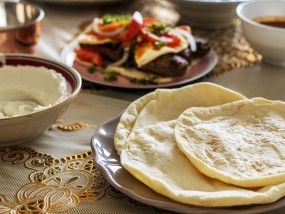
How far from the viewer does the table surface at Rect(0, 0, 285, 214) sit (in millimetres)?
1360

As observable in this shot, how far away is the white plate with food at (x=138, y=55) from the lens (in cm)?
208

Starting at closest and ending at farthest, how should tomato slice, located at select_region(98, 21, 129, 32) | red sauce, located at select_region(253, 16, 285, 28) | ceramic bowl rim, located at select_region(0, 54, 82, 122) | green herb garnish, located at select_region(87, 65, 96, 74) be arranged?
ceramic bowl rim, located at select_region(0, 54, 82, 122)
green herb garnish, located at select_region(87, 65, 96, 74)
tomato slice, located at select_region(98, 21, 129, 32)
red sauce, located at select_region(253, 16, 285, 28)

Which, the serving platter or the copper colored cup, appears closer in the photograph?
the serving platter

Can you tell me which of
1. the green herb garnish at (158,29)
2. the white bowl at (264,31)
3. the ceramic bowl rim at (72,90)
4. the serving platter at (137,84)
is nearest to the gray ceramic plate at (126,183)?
the ceramic bowl rim at (72,90)

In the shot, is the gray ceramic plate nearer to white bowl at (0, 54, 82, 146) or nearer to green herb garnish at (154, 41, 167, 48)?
white bowl at (0, 54, 82, 146)

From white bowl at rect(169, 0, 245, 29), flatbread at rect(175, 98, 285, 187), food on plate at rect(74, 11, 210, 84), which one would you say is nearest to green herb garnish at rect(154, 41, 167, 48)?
food on plate at rect(74, 11, 210, 84)

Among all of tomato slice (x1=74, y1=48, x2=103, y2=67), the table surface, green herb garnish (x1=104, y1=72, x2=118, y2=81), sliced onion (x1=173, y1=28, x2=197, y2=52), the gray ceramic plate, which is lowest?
the table surface

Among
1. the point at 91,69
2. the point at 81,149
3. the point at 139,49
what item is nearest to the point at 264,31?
the point at 139,49

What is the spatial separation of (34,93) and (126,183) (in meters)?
0.58

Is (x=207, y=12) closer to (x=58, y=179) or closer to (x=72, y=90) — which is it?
(x=72, y=90)

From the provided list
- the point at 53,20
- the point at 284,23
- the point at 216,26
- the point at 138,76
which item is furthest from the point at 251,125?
the point at 53,20

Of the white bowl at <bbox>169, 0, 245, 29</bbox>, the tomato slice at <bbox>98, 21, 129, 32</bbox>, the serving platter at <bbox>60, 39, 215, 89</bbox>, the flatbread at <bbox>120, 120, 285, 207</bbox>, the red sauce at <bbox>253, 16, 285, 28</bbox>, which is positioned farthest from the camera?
the white bowl at <bbox>169, 0, 245, 29</bbox>

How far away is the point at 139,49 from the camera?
7.04ft

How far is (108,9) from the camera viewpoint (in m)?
2.93
